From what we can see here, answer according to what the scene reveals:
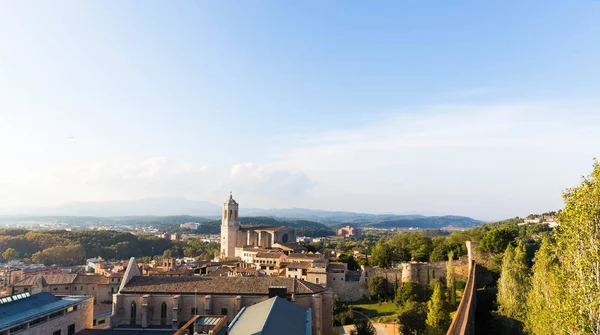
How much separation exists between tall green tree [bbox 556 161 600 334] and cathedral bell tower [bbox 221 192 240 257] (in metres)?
65.1

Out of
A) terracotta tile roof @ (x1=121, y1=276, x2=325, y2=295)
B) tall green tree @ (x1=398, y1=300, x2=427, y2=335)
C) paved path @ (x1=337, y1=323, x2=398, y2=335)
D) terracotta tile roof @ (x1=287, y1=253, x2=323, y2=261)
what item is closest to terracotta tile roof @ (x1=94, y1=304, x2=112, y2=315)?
terracotta tile roof @ (x1=121, y1=276, x2=325, y2=295)

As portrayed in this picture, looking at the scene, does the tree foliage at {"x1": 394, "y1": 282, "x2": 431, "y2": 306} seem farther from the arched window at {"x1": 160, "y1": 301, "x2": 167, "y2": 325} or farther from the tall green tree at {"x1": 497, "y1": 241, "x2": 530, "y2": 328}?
the arched window at {"x1": 160, "y1": 301, "x2": 167, "y2": 325}

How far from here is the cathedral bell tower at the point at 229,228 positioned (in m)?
76.6

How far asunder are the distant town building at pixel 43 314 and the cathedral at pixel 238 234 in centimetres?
4955

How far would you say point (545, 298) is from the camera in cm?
2158

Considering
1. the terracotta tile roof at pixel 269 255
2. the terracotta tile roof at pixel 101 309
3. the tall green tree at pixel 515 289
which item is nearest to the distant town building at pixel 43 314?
the terracotta tile roof at pixel 101 309

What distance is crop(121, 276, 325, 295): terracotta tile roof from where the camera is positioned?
2817 centimetres

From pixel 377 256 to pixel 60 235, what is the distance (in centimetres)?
7865

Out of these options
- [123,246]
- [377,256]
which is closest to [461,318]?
[377,256]

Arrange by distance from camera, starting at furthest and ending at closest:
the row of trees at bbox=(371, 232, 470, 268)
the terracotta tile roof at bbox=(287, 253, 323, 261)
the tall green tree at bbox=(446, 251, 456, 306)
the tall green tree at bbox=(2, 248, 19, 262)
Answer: the tall green tree at bbox=(2, 248, 19, 262) < the terracotta tile roof at bbox=(287, 253, 323, 261) < the row of trees at bbox=(371, 232, 470, 268) < the tall green tree at bbox=(446, 251, 456, 306)

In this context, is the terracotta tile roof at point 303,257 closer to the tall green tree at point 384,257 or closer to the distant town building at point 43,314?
the tall green tree at point 384,257

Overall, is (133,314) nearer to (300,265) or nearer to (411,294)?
(300,265)

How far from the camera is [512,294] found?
28.9 meters

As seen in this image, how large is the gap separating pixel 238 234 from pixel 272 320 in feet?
199
